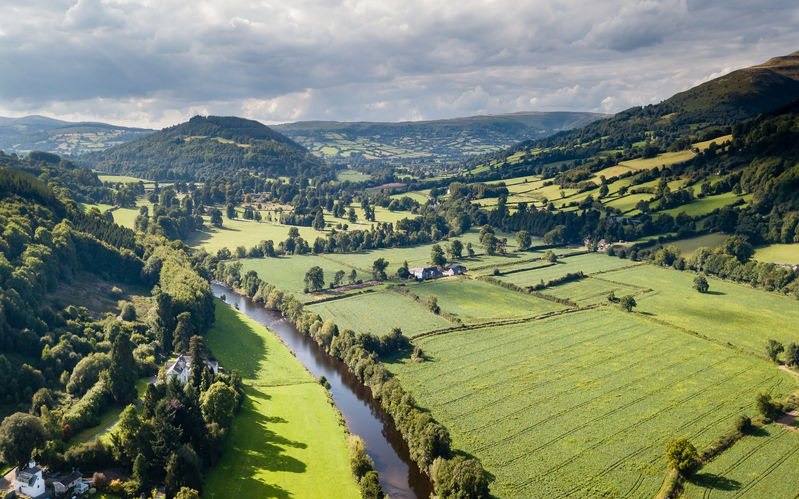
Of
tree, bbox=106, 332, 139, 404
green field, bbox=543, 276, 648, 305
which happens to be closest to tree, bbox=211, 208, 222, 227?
green field, bbox=543, 276, 648, 305

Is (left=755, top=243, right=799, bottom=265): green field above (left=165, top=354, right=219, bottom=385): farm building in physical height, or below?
below

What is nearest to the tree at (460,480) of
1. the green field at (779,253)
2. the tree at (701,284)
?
the tree at (701,284)

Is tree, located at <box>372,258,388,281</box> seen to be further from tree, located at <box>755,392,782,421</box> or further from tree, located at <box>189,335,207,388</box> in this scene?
tree, located at <box>755,392,782,421</box>

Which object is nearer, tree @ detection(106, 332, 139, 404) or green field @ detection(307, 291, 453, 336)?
tree @ detection(106, 332, 139, 404)

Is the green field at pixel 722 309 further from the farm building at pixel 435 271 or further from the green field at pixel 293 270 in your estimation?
the green field at pixel 293 270

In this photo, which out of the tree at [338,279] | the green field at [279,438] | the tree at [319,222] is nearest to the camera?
the green field at [279,438]

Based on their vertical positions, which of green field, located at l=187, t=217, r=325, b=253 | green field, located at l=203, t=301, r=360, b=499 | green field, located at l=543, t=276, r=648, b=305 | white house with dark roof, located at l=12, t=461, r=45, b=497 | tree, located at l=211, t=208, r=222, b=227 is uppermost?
tree, located at l=211, t=208, r=222, b=227

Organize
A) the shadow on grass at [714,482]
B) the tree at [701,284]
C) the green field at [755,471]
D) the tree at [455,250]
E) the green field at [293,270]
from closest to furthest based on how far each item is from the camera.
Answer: the green field at [755,471], the shadow on grass at [714,482], the tree at [701,284], the green field at [293,270], the tree at [455,250]

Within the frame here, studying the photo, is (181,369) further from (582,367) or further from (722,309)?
(722,309)
